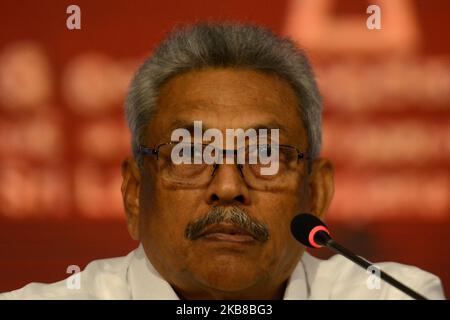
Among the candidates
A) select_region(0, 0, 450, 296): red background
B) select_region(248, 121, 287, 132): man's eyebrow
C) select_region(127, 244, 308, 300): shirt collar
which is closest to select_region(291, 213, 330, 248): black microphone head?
select_region(248, 121, 287, 132): man's eyebrow

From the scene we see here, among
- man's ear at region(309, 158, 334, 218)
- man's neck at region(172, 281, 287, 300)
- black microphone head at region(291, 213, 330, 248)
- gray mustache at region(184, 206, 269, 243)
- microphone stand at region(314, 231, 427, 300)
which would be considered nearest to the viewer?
microphone stand at region(314, 231, 427, 300)

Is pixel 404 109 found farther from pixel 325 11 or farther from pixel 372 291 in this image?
pixel 372 291

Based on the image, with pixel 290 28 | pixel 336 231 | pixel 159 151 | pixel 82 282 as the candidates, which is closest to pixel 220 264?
pixel 159 151

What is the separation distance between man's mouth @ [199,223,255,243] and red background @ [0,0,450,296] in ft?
2.58

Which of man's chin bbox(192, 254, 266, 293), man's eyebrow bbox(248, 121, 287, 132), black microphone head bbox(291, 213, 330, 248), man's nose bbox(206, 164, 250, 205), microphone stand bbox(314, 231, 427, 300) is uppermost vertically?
man's eyebrow bbox(248, 121, 287, 132)

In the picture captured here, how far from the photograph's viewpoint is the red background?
2436 millimetres

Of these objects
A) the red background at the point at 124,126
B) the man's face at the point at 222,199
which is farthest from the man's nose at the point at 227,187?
the red background at the point at 124,126

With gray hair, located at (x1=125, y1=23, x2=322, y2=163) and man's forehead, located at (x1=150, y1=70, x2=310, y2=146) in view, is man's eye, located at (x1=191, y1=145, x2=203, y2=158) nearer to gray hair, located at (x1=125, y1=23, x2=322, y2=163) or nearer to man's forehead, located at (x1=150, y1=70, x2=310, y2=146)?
man's forehead, located at (x1=150, y1=70, x2=310, y2=146)

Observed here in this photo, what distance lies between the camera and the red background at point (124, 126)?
244 cm

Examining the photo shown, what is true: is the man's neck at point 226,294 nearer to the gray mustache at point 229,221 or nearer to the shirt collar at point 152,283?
the shirt collar at point 152,283

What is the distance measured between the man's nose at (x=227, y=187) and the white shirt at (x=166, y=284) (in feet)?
1.07

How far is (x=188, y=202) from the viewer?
5.82 ft

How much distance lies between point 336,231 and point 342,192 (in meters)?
0.14
